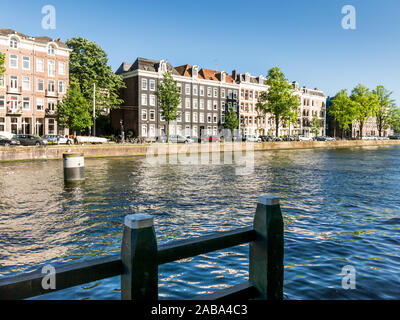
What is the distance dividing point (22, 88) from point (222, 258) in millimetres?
49486

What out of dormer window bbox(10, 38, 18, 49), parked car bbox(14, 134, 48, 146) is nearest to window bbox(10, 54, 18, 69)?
dormer window bbox(10, 38, 18, 49)

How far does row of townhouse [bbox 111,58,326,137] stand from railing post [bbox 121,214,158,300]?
5773 centimetres

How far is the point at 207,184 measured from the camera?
18359 mm

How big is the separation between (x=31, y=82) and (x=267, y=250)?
5288 cm

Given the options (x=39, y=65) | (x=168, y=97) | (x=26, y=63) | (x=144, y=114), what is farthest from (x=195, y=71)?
(x=26, y=63)

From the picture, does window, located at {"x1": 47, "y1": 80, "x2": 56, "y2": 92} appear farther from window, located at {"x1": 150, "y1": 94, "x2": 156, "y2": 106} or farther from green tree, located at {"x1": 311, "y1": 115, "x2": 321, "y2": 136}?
green tree, located at {"x1": 311, "y1": 115, "x2": 321, "y2": 136}

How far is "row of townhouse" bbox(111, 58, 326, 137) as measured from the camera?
6219cm

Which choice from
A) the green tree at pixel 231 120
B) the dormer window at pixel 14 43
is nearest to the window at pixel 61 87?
the dormer window at pixel 14 43

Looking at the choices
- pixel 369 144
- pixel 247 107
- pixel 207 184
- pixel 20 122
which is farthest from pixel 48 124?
pixel 369 144

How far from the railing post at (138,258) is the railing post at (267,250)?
4.21 ft

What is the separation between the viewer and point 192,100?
230ft

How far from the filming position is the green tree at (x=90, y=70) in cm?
5628

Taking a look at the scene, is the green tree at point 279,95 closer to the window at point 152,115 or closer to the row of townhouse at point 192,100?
the row of townhouse at point 192,100

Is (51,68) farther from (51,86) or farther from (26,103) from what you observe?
(26,103)
